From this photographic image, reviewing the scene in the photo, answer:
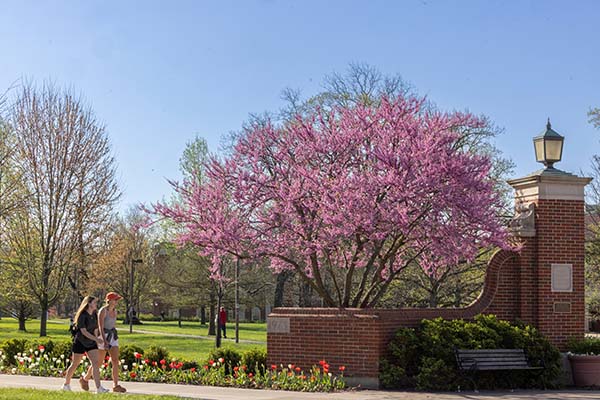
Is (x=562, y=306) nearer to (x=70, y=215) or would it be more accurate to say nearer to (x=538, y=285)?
(x=538, y=285)

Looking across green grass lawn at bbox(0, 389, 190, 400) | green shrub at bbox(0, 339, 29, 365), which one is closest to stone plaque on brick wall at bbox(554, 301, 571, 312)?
green grass lawn at bbox(0, 389, 190, 400)

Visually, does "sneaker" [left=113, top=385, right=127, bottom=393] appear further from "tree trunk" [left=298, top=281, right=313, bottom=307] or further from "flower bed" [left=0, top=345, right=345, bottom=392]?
"tree trunk" [left=298, top=281, right=313, bottom=307]

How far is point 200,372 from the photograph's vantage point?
16.1 meters

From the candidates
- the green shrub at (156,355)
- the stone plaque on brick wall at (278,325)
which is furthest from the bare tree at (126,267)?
the stone plaque on brick wall at (278,325)

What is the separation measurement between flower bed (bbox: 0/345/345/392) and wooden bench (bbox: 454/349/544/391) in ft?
6.99

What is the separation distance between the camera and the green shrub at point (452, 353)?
14.5m

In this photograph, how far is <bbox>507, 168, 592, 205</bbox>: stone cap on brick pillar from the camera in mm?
16453

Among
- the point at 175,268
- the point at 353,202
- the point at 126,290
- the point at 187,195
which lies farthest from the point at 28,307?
the point at 353,202

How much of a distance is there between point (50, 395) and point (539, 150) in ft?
33.8

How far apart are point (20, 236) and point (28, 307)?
16.6 meters

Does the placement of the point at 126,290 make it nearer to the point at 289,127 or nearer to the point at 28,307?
the point at 28,307

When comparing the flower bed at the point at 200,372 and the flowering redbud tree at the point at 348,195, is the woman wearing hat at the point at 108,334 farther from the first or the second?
the flowering redbud tree at the point at 348,195

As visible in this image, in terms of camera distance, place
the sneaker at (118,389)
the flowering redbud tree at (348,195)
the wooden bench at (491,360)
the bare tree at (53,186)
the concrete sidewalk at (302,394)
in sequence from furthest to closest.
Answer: the bare tree at (53,186), the flowering redbud tree at (348,195), the wooden bench at (491,360), the sneaker at (118,389), the concrete sidewalk at (302,394)

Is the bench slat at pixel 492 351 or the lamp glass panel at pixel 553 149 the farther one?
the lamp glass panel at pixel 553 149
